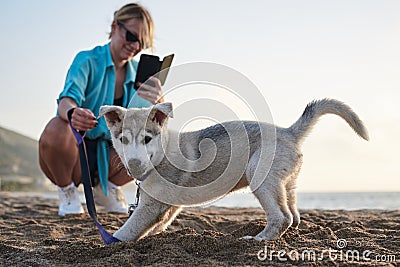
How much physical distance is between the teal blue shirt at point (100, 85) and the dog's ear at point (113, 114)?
1630 millimetres

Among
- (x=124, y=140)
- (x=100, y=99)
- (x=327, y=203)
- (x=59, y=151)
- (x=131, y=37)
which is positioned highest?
(x=131, y=37)

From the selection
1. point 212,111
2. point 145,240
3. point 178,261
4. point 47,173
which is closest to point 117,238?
point 145,240

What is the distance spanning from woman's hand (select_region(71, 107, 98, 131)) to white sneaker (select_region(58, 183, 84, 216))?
5.79 ft

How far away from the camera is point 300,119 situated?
398cm

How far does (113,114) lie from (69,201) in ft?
7.83

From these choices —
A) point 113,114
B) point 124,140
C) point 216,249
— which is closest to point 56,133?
point 113,114

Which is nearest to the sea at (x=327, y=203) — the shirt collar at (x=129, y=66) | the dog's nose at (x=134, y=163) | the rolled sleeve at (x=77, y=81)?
the shirt collar at (x=129, y=66)

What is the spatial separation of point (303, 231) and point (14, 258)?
7.54ft

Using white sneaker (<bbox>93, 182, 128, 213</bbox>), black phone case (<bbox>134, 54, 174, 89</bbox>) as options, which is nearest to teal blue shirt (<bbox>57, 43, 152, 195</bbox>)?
white sneaker (<bbox>93, 182, 128, 213</bbox>)

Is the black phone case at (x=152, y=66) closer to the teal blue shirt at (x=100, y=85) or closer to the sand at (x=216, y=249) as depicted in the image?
the teal blue shirt at (x=100, y=85)

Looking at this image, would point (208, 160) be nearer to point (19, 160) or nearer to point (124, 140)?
point (124, 140)

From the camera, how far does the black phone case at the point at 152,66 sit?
5039mm

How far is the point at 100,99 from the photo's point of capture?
5.87 m

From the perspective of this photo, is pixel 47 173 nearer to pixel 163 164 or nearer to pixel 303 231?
pixel 163 164
